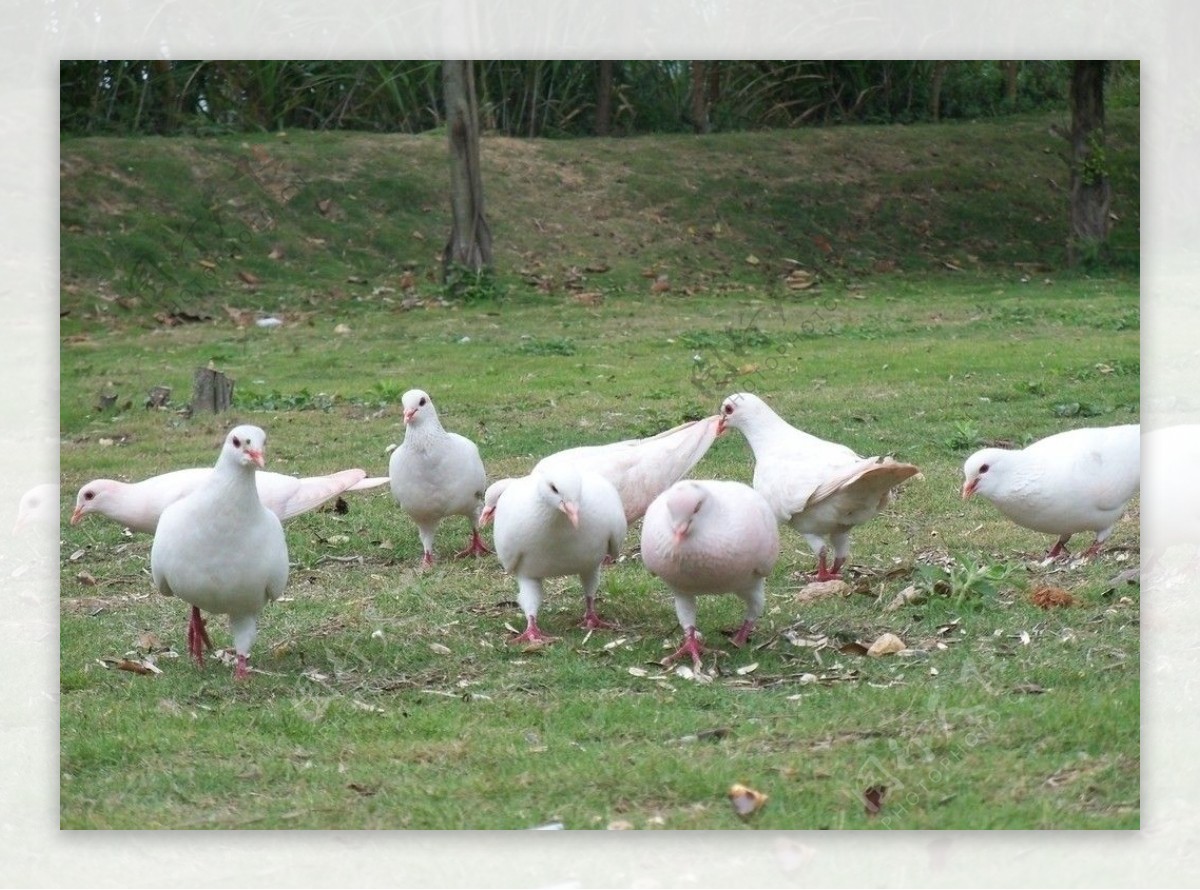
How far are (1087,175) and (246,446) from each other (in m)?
7.12

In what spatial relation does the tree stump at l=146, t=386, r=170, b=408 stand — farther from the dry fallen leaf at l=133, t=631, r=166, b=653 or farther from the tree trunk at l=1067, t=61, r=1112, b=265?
the tree trunk at l=1067, t=61, r=1112, b=265

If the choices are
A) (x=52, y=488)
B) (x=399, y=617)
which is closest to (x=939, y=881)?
(x=399, y=617)

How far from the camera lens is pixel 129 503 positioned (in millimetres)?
5520

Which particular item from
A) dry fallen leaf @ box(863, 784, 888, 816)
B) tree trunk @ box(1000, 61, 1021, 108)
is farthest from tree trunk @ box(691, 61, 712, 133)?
dry fallen leaf @ box(863, 784, 888, 816)

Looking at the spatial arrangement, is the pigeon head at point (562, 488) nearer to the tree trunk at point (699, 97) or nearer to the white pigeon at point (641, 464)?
the white pigeon at point (641, 464)

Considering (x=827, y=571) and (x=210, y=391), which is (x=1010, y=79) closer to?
(x=827, y=571)

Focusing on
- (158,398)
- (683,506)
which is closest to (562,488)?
(683,506)

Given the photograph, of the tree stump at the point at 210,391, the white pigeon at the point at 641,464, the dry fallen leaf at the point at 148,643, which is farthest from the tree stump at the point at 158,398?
the white pigeon at the point at 641,464

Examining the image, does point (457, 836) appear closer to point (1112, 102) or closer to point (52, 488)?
point (52, 488)

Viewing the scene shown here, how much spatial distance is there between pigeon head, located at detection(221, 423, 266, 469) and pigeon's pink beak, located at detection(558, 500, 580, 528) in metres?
0.96

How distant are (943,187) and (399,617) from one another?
22.0 feet

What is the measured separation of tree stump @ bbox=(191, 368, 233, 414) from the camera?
9.02m

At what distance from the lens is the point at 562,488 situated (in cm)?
473

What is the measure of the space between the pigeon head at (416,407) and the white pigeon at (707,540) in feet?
5.06
